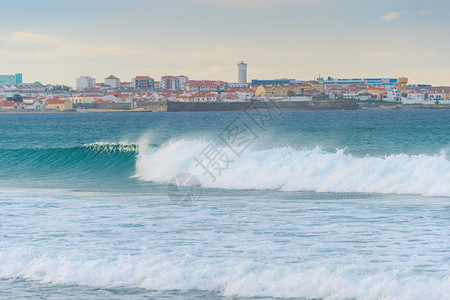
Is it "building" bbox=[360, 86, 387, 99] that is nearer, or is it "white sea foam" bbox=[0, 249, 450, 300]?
"white sea foam" bbox=[0, 249, 450, 300]

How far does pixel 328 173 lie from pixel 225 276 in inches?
430

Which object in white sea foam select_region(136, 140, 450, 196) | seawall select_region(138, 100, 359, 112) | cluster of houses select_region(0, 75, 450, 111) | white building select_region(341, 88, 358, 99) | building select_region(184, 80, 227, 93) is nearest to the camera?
white sea foam select_region(136, 140, 450, 196)

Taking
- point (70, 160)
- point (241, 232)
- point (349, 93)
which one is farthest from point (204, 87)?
point (241, 232)

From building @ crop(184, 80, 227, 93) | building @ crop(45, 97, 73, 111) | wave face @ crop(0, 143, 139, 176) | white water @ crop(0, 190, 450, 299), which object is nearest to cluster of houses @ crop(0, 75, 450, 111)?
building @ crop(45, 97, 73, 111)

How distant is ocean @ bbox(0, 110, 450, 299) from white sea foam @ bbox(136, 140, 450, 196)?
0.05 m

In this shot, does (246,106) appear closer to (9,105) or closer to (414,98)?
(414,98)

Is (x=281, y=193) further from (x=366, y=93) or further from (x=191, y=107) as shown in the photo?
(x=366, y=93)

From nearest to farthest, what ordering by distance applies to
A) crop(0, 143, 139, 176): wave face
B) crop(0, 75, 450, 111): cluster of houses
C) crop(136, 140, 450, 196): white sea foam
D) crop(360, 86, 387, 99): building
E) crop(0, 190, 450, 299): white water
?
crop(0, 190, 450, 299): white water, crop(136, 140, 450, 196): white sea foam, crop(0, 143, 139, 176): wave face, crop(0, 75, 450, 111): cluster of houses, crop(360, 86, 387, 99): building

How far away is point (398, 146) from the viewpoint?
39.1m

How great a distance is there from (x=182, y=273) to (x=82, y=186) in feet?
38.4

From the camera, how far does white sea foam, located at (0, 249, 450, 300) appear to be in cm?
845

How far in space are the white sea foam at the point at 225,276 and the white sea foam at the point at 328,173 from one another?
28.0 feet

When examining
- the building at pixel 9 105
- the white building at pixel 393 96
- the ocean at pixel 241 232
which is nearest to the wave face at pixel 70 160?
the ocean at pixel 241 232

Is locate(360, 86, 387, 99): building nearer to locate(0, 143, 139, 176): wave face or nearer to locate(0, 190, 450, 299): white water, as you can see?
locate(0, 143, 139, 176): wave face
